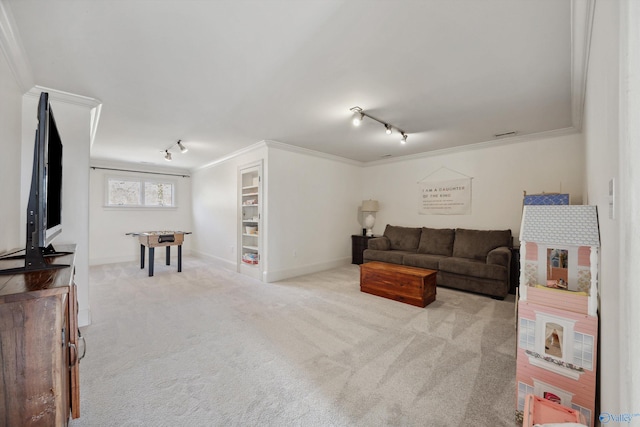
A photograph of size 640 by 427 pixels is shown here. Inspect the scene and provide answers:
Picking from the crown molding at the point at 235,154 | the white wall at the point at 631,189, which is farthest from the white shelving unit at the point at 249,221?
the white wall at the point at 631,189

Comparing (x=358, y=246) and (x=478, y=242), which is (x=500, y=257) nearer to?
(x=478, y=242)

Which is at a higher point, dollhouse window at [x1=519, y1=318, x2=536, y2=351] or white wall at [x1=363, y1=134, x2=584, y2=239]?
white wall at [x1=363, y1=134, x2=584, y2=239]

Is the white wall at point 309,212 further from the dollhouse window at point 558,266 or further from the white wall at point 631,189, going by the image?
the white wall at point 631,189

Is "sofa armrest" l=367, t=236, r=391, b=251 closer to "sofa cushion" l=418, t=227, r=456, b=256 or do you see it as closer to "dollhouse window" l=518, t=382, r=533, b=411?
"sofa cushion" l=418, t=227, r=456, b=256

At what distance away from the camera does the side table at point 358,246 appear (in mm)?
5588

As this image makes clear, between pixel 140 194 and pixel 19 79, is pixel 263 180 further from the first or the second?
pixel 140 194

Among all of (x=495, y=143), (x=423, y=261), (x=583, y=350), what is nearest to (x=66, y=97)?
(x=583, y=350)

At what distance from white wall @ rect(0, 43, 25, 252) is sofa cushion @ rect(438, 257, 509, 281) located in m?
4.71

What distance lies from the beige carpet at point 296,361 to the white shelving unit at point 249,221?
1224 mm

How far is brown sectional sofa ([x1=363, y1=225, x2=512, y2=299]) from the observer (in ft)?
11.6

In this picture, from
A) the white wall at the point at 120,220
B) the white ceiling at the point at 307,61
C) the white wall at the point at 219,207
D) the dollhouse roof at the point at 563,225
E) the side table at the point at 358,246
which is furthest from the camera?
the white wall at the point at 120,220

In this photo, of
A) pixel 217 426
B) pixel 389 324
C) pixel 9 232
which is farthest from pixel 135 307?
pixel 389 324

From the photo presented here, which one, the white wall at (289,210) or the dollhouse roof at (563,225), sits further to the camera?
the white wall at (289,210)

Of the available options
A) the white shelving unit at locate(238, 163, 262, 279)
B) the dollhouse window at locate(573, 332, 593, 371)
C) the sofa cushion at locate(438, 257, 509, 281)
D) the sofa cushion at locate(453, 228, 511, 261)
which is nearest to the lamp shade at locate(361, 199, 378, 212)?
the sofa cushion at locate(453, 228, 511, 261)
